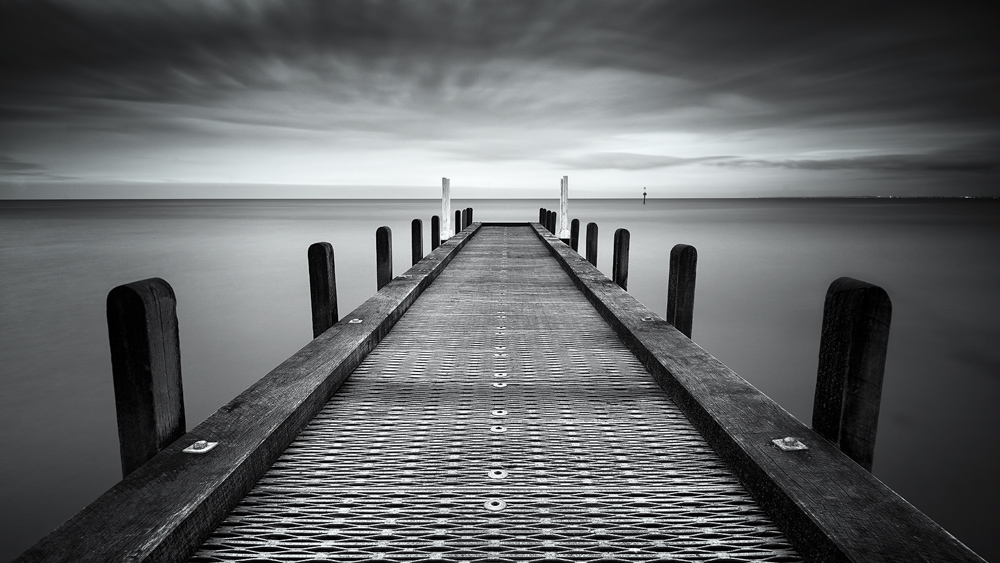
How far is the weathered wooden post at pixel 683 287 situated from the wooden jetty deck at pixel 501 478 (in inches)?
22.8

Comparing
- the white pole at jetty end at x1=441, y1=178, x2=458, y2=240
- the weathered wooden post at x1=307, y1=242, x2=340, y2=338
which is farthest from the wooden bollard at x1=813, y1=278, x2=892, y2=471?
the white pole at jetty end at x1=441, y1=178, x2=458, y2=240

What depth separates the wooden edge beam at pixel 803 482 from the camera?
1219mm

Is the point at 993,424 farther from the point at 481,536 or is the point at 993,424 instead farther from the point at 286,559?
the point at 286,559

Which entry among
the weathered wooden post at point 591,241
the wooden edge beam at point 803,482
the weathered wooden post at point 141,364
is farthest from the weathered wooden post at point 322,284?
the weathered wooden post at point 591,241

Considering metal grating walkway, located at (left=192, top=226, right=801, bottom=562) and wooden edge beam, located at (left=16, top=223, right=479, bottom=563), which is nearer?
wooden edge beam, located at (left=16, top=223, right=479, bottom=563)

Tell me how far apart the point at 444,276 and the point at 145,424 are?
4.48 m

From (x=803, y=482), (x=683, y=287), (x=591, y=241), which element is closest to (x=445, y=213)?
(x=591, y=241)

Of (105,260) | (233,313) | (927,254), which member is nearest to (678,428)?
(233,313)

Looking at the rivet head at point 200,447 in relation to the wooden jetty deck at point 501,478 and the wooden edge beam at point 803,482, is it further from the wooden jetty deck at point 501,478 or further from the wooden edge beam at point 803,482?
the wooden edge beam at point 803,482

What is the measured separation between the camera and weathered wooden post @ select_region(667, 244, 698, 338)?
10.8 ft

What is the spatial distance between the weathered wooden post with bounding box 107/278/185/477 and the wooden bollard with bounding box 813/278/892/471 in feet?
6.42

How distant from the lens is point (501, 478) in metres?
1.71

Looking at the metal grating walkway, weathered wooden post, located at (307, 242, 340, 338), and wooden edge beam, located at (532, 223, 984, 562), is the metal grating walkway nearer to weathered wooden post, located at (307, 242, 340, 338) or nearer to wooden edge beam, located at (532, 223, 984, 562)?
wooden edge beam, located at (532, 223, 984, 562)

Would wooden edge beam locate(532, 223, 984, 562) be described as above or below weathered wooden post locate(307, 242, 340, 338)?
below
